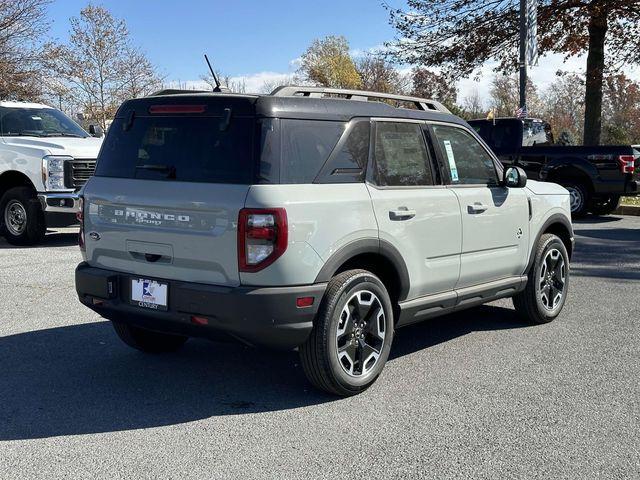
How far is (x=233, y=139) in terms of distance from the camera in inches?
162

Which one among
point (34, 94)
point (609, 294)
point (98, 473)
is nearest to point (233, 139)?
Answer: point (98, 473)

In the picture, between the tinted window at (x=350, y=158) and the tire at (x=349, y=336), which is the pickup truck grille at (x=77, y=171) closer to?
the tinted window at (x=350, y=158)

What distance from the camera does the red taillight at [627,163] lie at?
43.4 feet

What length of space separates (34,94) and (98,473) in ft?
81.2

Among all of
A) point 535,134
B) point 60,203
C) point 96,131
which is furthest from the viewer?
point 535,134

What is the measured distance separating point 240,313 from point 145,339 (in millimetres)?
1621

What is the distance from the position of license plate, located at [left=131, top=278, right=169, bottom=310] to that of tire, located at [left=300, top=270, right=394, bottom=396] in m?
0.89

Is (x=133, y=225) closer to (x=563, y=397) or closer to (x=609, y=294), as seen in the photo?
(x=563, y=397)

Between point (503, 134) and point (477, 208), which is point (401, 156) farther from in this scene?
point (503, 134)

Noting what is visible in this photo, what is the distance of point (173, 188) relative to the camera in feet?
13.9

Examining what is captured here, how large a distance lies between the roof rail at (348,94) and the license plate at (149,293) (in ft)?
4.46

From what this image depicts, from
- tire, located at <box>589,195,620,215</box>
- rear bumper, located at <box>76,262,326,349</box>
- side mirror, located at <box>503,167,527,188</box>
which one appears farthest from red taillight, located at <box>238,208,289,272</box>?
tire, located at <box>589,195,620,215</box>

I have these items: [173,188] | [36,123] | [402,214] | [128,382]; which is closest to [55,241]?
[36,123]

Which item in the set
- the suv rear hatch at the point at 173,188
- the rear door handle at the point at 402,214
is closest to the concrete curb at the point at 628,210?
the rear door handle at the point at 402,214
